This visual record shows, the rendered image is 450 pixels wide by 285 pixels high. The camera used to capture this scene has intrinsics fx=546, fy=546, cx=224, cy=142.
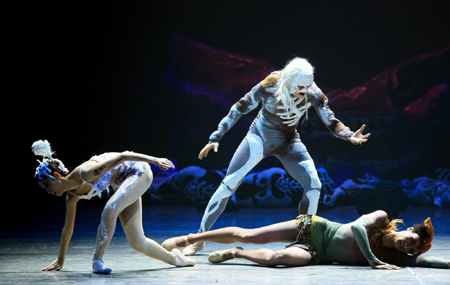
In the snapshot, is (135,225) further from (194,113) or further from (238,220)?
(194,113)

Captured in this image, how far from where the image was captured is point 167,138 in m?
7.76

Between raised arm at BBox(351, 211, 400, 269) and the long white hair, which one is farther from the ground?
the long white hair

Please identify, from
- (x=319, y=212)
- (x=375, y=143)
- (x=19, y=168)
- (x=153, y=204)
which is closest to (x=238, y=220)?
(x=319, y=212)

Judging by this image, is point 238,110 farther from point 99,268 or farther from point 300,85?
point 99,268

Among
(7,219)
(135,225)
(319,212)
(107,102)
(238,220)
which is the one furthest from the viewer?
(107,102)

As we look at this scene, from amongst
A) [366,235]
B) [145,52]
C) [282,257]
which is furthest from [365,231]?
[145,52]

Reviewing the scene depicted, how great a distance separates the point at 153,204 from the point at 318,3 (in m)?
3.69

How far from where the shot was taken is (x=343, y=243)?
136 inches

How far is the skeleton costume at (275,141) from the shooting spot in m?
4.21

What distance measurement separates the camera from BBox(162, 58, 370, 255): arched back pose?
164 inches

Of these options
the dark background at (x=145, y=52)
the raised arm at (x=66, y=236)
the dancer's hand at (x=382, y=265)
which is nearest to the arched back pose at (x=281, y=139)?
the dancer's hand at (x=382, y=265)

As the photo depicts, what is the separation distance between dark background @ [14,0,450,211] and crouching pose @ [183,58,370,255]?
347cm

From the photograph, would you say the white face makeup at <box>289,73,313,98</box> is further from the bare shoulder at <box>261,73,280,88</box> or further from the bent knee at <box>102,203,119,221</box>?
the bent knee at <box>102,203,119,221</box>

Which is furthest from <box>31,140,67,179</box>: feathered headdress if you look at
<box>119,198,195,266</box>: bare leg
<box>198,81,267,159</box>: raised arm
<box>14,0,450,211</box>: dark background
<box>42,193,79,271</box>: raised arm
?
<box>14,0,450,211</box>: dark background
